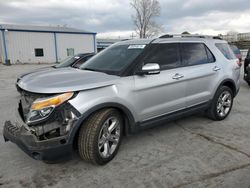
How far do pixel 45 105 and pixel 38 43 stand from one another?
111 feet

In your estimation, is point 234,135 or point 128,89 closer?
point 128,89

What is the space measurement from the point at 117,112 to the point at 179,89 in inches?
52.4

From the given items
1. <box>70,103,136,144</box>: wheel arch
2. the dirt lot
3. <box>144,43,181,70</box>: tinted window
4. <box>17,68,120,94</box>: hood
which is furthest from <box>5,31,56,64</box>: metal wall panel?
<box>70,103,136,144</box>: wheel arch

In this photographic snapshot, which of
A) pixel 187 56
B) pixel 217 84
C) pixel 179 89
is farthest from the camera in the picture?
pixel 217 84

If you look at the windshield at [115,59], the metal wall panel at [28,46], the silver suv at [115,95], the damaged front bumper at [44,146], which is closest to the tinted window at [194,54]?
the silver suv at [115,95]

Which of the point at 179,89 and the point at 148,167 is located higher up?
the point at 179,89

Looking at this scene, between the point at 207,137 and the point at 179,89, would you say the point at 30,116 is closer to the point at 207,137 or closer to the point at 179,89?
the point at 179,89

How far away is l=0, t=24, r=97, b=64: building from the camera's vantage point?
31.0 metres

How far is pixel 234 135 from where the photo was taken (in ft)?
13.7

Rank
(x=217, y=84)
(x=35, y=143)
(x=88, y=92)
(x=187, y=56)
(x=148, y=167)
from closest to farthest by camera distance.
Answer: (x=35, y=143) < (x=88, y=92) < (x=148, y=167) < (x=187, y=56) < (x=217, y=84)

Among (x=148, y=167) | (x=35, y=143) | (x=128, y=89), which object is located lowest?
(x=148, y=167)

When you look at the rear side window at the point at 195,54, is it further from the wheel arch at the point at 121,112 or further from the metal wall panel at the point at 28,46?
the metal wall panel at the point at 28,46

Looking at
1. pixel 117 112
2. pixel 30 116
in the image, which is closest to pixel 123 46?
pixel 117 112

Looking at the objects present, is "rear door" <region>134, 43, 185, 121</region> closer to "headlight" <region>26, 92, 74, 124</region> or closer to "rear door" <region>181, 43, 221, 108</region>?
"rear door" <region>181, 43, 221, 108</region>
